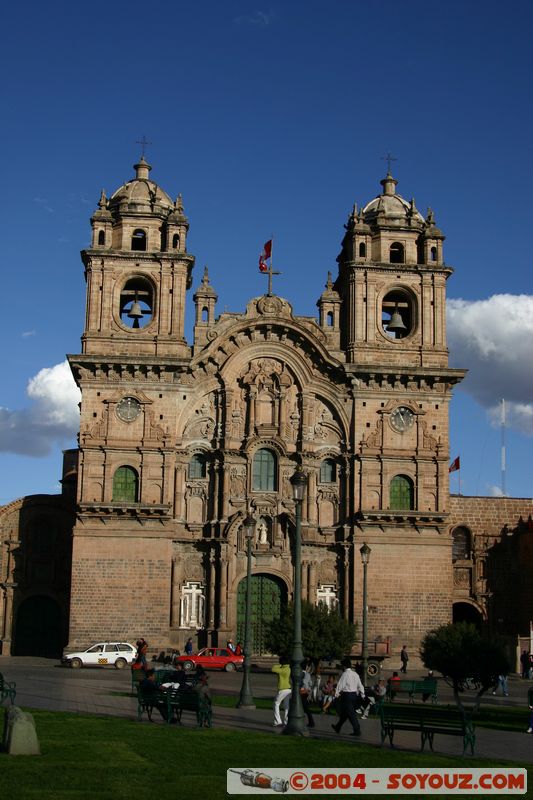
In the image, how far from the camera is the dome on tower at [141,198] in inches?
2142

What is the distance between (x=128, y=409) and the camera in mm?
51625

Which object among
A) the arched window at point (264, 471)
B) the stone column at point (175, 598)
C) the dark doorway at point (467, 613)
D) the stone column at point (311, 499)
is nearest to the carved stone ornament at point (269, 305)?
the arched window at point (264, 471)

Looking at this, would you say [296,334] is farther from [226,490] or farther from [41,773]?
[41,773]

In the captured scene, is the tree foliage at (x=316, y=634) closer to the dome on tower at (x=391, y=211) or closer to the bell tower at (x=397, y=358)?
the bell tower at (x=397, y=358)

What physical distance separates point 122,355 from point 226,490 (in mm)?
7592

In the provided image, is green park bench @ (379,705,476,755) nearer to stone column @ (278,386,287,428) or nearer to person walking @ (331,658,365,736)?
person walking @ (331,658,365,736)

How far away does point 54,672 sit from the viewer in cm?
4297

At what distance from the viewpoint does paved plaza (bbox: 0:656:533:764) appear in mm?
24008

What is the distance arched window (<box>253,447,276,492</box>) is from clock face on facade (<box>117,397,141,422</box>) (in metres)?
5.80

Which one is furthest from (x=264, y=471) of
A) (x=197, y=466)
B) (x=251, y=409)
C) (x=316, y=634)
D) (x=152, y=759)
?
(x=152, y=759)

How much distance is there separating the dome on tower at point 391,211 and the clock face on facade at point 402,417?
30.5 ft

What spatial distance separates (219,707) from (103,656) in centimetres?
1708

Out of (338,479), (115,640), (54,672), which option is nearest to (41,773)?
(54,672)

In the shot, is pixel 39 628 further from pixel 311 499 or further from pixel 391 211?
pixel 391 211
